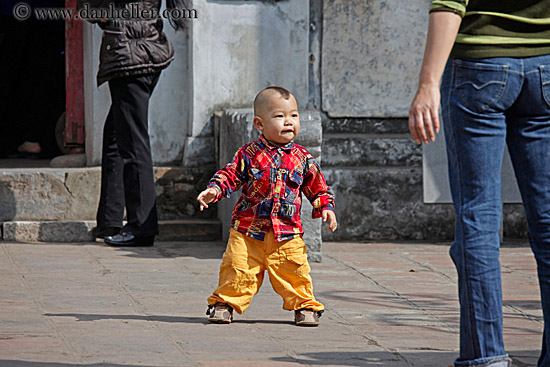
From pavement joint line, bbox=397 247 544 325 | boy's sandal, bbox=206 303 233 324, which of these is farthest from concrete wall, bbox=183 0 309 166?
boy's sandal, bbox=206 303 233 324

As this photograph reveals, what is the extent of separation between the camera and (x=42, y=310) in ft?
14.1

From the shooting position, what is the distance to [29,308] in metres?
4.32

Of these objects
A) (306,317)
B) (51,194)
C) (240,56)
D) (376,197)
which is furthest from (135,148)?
(306,317)

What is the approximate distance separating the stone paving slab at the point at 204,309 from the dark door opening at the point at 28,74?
3.57 metres

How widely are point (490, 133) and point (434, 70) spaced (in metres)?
0.29

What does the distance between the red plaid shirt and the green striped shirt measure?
146 centimetres

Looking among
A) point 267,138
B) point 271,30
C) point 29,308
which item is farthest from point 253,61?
point 29,308

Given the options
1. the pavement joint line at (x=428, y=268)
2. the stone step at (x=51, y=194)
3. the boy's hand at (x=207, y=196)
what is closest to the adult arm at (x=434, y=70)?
the boy's hand at (x=207, y=196)

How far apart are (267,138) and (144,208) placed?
2155 mm

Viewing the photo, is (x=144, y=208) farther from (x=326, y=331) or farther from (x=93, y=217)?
(x=326, y=331)

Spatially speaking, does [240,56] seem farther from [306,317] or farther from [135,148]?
[306,317]

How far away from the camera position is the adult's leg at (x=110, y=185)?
641 centimetres

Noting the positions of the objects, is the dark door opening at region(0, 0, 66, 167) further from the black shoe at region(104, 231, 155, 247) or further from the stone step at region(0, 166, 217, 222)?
the black shoe at region(104, 231, 155, 247)

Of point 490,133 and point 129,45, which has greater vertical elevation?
point 129,45
